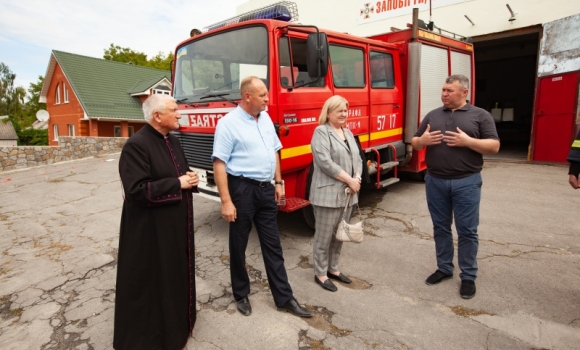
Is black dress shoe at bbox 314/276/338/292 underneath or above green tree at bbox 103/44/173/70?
underneath

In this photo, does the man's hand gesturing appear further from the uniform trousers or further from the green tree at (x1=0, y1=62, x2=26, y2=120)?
the green tree at (x1=0, y1=62, x2=26, y2=120)

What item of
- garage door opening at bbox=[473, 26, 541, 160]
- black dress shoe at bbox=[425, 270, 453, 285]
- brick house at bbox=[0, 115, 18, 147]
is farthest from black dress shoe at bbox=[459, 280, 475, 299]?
brick house at bbox=[0, 115, 18, 147]

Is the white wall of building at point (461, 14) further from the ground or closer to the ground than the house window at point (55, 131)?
further from the ground

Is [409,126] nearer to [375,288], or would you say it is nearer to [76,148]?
[375,288]

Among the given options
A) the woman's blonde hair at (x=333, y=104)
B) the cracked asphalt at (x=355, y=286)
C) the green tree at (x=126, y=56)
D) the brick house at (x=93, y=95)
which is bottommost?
the cracked asphalt at (x=355, y=286)

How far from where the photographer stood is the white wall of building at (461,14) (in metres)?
8.26

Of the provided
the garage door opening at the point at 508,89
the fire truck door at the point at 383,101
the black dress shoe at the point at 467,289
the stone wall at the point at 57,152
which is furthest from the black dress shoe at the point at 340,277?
the garage door opening at the point at 508,89

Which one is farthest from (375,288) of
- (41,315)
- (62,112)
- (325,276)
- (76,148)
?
(62,112)

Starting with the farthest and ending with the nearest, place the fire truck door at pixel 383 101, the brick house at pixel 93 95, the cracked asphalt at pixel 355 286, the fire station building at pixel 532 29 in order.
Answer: the brick house at pixel 93 95 < the fire station building at pixel 532 29 < the fire truck door at pixel 383 101 < the cracked asphalt at pixel 355 286

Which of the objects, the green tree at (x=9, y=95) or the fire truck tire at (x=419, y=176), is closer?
the fire truck tire at (x=419, y=176)

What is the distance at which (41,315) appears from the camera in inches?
117

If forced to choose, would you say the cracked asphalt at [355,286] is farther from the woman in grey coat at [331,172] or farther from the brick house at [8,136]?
the brick house at [8,136]

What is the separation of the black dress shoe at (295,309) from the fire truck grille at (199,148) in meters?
1.85

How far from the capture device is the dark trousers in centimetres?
268
